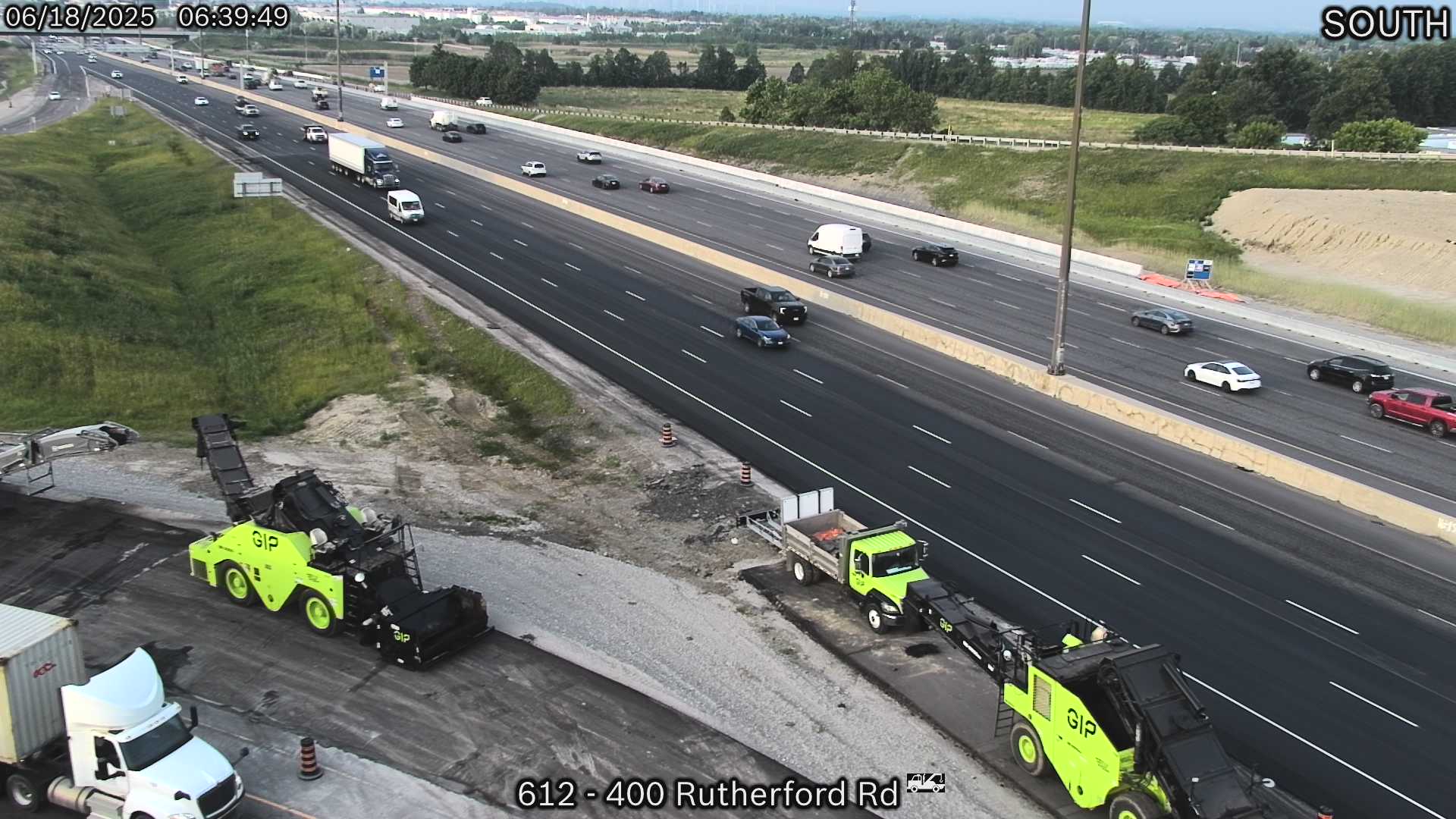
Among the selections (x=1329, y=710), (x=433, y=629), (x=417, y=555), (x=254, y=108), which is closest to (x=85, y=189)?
(x=254, y=108)

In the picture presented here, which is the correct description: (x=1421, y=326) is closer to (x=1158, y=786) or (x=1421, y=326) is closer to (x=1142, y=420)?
(x=1142, y=420)

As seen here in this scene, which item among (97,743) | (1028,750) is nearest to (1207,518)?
(1028,750)

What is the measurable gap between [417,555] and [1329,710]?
19654 millimetres

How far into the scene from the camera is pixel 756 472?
3269 cm

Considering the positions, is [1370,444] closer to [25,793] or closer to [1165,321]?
[1165,321]

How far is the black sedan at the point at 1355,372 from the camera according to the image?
41969 millimetres

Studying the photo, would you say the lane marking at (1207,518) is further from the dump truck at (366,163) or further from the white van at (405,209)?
the dump truck at (366,163)

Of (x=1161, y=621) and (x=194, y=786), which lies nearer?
(x=194, y=786)

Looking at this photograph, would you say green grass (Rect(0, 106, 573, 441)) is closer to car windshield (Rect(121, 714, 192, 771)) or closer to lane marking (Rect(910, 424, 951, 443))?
lane marking (Rect(910, 424, 951, 443))

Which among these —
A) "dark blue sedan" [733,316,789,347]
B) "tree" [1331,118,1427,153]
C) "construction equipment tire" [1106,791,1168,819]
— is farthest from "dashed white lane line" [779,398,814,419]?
"tree" [1331,118,1427,153]

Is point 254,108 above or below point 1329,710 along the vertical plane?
above

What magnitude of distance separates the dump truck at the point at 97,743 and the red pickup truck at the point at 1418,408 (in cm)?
3775

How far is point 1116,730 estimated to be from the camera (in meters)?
16.5

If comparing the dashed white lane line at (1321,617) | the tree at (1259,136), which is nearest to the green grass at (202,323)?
the dashed white lane line at (1321,617)
